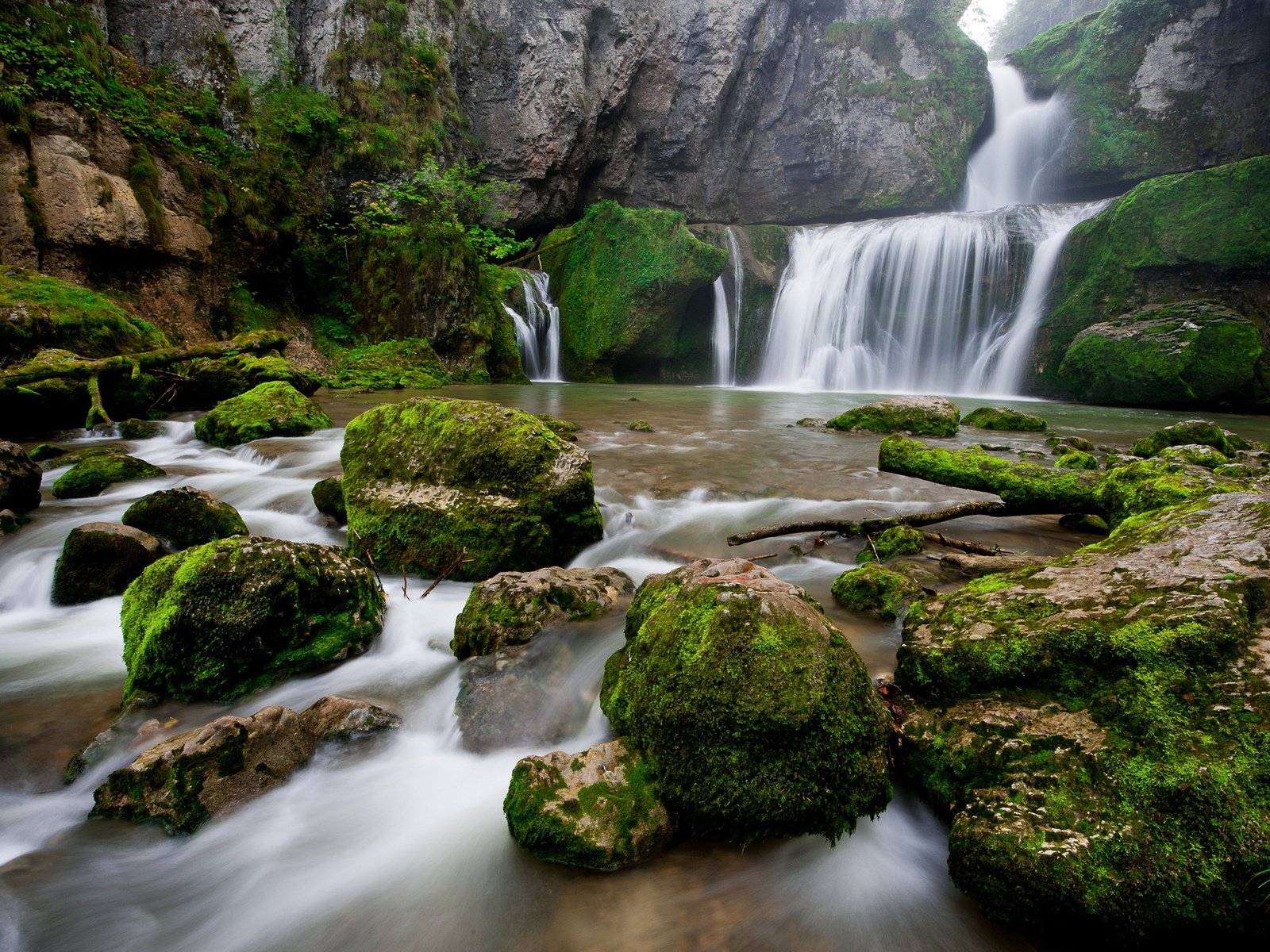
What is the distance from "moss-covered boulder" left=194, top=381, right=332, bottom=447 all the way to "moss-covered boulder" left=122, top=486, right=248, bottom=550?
4.08m

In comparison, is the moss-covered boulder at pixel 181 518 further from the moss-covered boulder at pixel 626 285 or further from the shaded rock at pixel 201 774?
the moss-covered boulder at pixel 626 285

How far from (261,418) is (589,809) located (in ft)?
25.3

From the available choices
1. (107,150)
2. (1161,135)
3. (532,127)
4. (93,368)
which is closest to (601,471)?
(93,368)

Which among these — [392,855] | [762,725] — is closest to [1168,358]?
[762,725]

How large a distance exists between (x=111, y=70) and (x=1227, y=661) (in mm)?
19484

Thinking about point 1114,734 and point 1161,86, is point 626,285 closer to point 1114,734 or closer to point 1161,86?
point 1114,734

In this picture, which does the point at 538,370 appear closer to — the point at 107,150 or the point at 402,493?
the point at 107,150

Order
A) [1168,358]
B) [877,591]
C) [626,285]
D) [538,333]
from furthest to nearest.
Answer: [538,333]
[626,285]
[1168,358]
[877,591]

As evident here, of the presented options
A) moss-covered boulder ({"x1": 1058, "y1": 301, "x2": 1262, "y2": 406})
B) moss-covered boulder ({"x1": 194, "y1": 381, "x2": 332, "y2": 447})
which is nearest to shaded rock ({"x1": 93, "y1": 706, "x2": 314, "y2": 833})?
moss-covered boulder ({"x1": 194, "y1": 381, "x2": 332, "y2": 447})

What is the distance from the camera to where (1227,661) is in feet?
5.36

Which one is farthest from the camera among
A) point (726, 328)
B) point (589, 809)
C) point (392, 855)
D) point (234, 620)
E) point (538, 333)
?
point (726, 328)

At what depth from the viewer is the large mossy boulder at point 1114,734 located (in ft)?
4.54

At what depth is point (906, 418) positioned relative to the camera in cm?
888

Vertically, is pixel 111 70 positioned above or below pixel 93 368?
above
